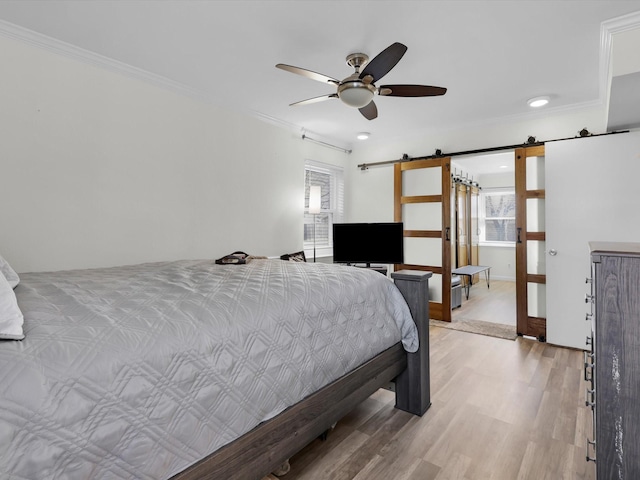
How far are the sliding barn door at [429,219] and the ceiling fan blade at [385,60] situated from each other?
2462 millimetres

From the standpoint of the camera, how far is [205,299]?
4.10 ft

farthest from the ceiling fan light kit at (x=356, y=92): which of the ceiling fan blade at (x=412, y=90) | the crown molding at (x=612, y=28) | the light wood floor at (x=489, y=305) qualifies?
the light wood floor at (x=489, y=305)

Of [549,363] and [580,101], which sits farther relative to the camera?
[580,101]

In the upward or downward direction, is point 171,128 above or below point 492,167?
below

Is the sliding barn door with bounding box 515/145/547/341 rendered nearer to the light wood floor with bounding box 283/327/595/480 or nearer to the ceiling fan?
the light wood floor with bounding box 283/327/595/480

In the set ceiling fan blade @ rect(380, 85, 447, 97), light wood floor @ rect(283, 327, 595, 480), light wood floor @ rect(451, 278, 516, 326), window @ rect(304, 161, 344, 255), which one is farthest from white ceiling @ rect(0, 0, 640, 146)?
light wood floor @ rect(451, 278, 516, 326)

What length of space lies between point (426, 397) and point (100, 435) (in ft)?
6.25

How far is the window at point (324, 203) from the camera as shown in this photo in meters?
4.54

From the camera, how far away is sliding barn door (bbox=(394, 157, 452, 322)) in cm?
429

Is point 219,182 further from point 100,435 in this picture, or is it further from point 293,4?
point 100,435

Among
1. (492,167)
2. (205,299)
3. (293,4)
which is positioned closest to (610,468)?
(205,299)

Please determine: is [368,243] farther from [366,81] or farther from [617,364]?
[617,364]

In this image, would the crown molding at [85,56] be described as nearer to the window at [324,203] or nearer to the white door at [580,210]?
the window at [324,203]

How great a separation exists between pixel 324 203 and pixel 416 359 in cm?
310
